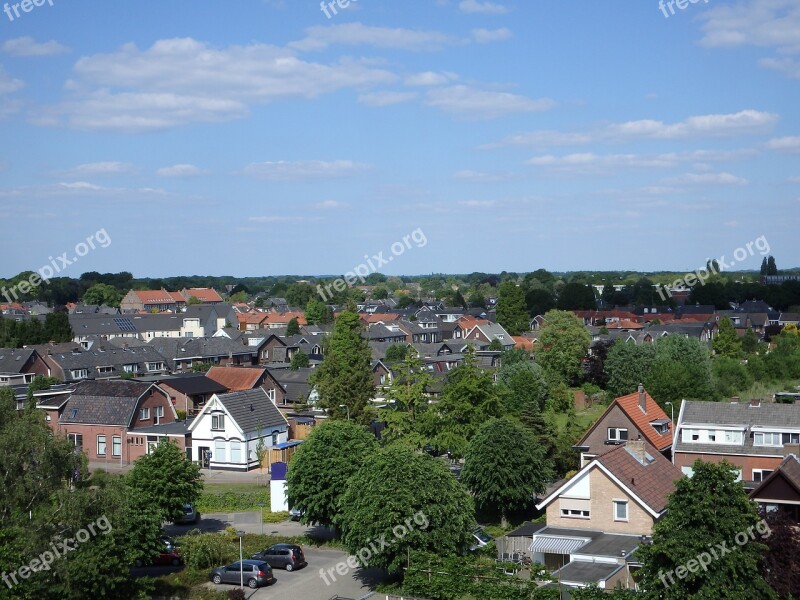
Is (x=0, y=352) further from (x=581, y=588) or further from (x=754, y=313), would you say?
(x=754, y=313)

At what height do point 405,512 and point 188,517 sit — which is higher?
point 405,512

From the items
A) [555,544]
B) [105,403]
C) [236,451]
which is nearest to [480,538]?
[555,544]

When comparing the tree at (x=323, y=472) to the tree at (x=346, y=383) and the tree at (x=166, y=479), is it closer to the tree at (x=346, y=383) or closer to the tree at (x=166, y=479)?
the tree at (x=166, y=479)

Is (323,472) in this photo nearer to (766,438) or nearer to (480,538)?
(480,538)

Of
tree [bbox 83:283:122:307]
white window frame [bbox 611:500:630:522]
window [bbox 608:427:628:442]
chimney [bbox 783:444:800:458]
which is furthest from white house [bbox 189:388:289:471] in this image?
tree [bbox 83:283:122:307]

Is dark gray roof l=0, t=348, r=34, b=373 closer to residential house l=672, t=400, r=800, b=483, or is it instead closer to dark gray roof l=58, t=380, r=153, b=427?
dark gray roof l=58, t=380, r=153, b=427

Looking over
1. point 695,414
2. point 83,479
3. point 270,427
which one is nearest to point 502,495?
point 695,414
